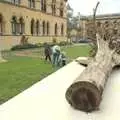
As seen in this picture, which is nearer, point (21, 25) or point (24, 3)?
point (21, 25)

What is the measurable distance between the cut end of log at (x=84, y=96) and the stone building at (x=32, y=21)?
3258 centimetres

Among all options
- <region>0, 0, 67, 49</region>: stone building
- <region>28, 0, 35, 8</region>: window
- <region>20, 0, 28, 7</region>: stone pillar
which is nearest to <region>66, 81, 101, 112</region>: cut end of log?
<region>0, 0, 67, 49</region>: stone building

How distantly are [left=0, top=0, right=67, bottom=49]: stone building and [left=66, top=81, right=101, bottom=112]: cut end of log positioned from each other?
32577 millimetres

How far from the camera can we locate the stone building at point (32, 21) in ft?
123

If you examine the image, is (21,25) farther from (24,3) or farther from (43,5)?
(43,5)

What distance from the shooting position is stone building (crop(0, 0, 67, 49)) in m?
37.6

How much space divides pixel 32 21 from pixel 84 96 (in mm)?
42331

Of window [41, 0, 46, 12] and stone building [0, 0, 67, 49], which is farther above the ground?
window [41, 0, 46, 12]

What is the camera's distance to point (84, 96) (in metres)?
4.25

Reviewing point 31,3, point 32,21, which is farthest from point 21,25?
point 31,3

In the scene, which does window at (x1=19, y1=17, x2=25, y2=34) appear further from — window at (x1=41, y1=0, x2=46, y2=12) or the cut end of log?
the cut end of log

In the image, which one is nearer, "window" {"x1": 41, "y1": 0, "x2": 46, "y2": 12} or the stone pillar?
the stone pillar

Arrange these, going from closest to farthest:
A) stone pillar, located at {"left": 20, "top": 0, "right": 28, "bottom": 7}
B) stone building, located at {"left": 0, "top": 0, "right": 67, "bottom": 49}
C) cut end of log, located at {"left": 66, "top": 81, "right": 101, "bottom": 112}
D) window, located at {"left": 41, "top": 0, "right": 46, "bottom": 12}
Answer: cut end of log, located at {"left": 66, "top": 81, "right": 101, "bottom": 112}, stone building, located at {"left": 0, "top": 0, "right": 67, "bottom": 49}, stone pillar, located at {"left": 20, "top": 0, "right": 28, "bottom": 7}, window, located at {"left": 41, "top": 0, "right": 46, "bottom": 12}

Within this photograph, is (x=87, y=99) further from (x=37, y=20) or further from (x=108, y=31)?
(x=37, y=20)
